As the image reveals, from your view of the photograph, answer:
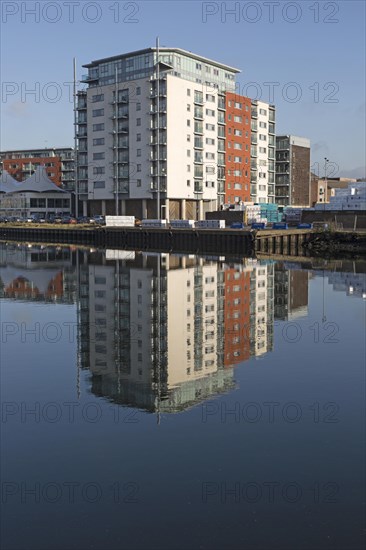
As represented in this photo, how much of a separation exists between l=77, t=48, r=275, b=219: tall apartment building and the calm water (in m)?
91.5

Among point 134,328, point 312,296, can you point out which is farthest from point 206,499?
point 312,296

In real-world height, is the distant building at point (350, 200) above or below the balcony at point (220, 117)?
below

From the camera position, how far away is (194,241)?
89.9 metres

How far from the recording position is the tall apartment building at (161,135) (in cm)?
11919

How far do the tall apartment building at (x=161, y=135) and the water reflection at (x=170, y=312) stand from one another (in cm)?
6094

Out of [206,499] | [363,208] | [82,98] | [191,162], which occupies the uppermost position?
[82,98]

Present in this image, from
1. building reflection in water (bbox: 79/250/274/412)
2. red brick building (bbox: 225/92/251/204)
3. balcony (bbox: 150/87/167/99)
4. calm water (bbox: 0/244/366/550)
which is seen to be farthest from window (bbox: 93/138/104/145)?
calm water (bbox: 0/244/366/550)

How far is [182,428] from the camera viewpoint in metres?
14.2

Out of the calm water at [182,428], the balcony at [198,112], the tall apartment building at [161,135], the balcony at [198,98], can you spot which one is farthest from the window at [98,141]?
the calm water at [182,428]

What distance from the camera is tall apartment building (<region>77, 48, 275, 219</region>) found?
119188 millimetres

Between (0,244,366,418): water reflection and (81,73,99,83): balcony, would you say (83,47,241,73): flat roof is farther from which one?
(0,244,366,418): water reflection

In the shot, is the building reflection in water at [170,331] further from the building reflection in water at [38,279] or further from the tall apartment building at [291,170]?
the tall apartment building at [291,170]

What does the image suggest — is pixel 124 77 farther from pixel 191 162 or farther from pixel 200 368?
pixel 200 368

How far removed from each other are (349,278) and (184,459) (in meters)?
39.3
